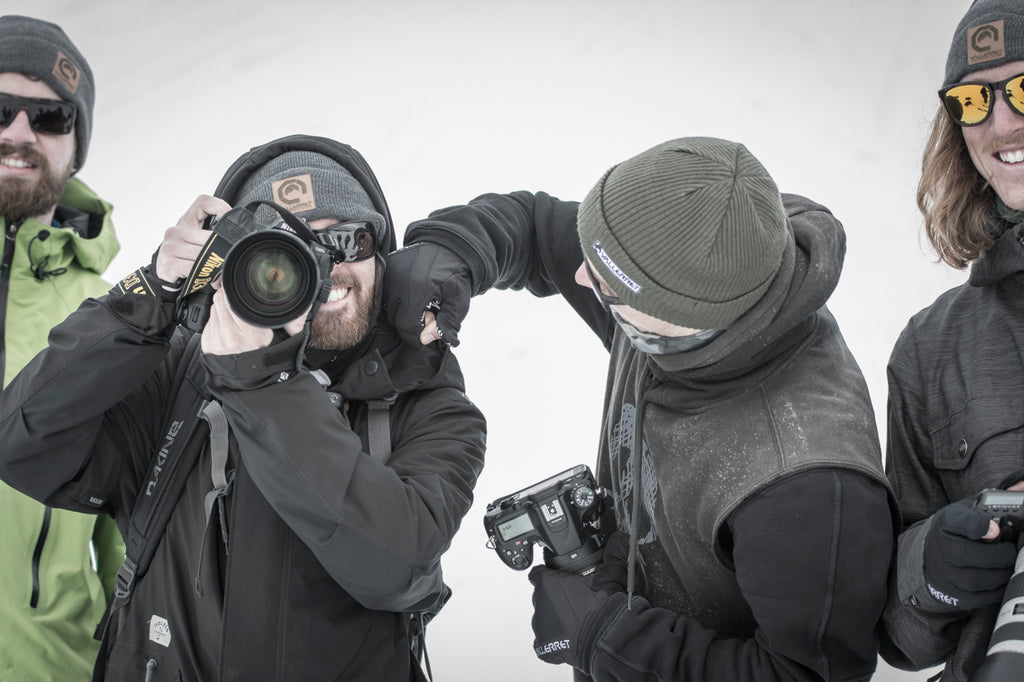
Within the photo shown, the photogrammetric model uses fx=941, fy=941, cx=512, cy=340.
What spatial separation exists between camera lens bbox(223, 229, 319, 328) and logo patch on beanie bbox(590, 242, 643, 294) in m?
0.39

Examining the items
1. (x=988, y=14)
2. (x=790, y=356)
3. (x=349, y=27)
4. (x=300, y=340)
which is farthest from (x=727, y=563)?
(x=349, y=27)

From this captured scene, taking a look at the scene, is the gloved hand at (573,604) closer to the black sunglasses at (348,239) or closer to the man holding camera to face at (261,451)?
the man holding camera to face at (261,451)

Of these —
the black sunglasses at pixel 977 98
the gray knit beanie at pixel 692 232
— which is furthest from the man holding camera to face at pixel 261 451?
the black sunglasses at pixel 977 98

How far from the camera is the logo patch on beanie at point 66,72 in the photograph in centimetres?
211

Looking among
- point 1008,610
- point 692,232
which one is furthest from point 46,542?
point 1008,610

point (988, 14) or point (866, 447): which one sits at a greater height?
point (988, 14)

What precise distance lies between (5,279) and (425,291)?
957 mm

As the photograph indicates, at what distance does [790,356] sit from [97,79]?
3356 millimetres

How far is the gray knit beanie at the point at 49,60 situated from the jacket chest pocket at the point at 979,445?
1929 mm

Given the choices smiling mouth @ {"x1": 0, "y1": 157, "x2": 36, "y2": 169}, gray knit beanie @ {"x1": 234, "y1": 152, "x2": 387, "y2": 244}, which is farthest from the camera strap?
smiling mouth @ {"x1": 0, "y1": 157, "x2": 36, "y2": 169}

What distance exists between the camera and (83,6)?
151 inches

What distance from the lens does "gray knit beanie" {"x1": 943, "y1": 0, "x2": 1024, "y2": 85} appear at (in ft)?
4.41

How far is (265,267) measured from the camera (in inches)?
51.5

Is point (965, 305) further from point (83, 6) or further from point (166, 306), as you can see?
point (83, 6)
